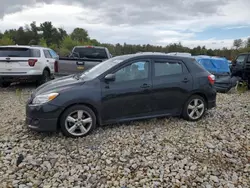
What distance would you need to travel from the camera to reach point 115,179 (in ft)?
11.3

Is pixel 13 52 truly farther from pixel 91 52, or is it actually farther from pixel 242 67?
pixel 242 67

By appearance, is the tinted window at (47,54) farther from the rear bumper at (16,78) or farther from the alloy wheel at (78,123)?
the alloy wheel at (78,123)

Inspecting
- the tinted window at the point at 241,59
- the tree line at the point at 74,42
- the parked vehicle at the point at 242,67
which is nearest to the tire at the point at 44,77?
the parked vehicle at the point at 242,67

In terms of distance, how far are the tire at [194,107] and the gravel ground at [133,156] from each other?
18 cm

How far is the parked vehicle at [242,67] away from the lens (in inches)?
442

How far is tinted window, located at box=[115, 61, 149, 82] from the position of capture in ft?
16.2

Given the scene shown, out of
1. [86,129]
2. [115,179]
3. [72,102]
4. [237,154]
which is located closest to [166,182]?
[115,179]

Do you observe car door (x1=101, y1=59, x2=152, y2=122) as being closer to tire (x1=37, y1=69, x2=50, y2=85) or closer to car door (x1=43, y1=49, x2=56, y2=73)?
tire (x1=37, y1=69, x2=50, y2=85)

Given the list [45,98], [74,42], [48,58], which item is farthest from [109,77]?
[74,42]

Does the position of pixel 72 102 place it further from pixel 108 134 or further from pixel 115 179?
pixel 115 179

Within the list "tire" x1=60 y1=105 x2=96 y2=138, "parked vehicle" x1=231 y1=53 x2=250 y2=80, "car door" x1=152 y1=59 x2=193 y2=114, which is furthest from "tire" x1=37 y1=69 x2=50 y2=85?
"parked vehicle" x1=231 y1=53 x2=250 y2=80

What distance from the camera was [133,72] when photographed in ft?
16.6

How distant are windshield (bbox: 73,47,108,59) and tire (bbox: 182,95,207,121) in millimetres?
5766

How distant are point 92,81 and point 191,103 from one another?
243cm
